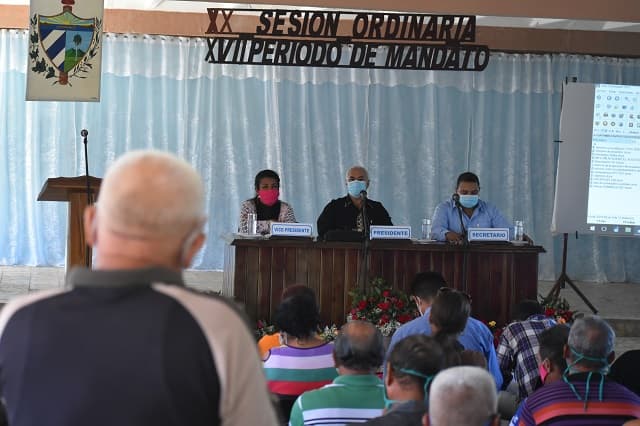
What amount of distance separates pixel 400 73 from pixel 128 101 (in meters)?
2.88

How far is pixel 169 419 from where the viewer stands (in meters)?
1.50

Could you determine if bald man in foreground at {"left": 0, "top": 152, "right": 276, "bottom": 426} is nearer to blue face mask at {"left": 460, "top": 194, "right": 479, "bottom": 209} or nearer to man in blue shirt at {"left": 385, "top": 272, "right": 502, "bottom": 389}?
man in blue shirt at {"left": 385, "top": 272, "right": 502, "bottom": 389}

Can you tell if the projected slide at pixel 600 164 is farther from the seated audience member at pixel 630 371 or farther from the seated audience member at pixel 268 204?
the seated audience member at pixel 630 371

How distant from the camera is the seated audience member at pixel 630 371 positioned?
3.88 m

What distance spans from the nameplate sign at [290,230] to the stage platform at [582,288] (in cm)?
276

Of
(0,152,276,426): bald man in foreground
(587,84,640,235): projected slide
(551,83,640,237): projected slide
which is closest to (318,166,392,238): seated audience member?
(551,83,640,237): projected slide

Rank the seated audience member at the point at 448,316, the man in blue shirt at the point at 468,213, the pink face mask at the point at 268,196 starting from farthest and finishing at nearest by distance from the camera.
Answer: the pink face mask at the point at 268,196
the man in blue shirt at the point at 468,213
the seated audience member at the point at 448,316

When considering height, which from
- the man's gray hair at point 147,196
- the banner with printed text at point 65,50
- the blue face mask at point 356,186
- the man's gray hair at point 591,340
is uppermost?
the banner with printed text at point 65,50

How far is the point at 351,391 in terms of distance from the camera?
295 cm

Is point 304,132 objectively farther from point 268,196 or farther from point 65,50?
point 65,50

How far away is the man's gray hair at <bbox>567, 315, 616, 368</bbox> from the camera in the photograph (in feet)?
10.3

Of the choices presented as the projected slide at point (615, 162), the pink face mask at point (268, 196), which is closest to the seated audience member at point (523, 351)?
the pink face mask at point (268, 196)

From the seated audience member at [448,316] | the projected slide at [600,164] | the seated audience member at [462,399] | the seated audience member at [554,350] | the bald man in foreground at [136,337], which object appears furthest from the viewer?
the projected slide at [600,164]

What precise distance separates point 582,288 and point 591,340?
727 centimetres
